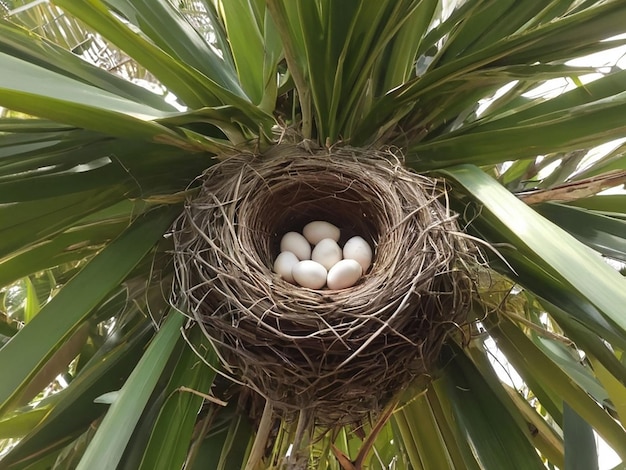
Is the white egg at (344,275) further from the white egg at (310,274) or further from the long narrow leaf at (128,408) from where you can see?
the long narrow leaf at (128,408)

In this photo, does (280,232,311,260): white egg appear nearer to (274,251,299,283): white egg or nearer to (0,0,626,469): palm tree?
(274,251,299,283): white egg

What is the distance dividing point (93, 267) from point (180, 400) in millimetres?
142

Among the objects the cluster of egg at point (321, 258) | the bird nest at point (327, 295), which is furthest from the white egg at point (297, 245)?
the bird nest at point (327, 295)

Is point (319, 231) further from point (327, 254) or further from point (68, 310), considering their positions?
point (68, 310)

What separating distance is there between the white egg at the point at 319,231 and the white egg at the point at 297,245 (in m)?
0.01

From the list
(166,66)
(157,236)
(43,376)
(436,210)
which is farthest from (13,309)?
(436,210)

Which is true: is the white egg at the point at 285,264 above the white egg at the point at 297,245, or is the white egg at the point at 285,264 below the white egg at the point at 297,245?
below

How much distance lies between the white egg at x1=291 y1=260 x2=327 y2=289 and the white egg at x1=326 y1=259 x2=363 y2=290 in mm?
12

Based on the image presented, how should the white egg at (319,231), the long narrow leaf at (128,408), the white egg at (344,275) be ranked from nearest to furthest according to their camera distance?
the long narrow leaf at (128,408)
the white egg at (344,275)
the white egg at (319,231)

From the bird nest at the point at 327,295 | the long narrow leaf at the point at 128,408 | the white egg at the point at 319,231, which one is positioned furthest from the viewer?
the white egg at the point at 319,231

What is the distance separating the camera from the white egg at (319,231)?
802mm

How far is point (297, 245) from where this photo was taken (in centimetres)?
78

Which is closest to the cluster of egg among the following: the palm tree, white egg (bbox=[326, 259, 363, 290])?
white egg (bbox=[326, 259, 363, 290])

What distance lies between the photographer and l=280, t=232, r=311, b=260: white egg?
78 cm
